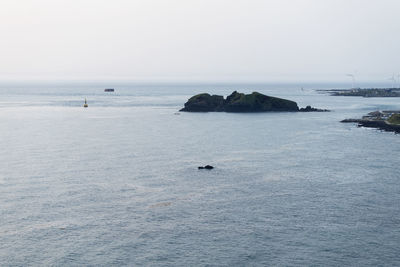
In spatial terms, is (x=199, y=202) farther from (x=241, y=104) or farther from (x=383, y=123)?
(x=241, y=104)

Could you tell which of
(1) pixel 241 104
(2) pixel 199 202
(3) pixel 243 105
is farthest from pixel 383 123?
(2) pixel 199 202

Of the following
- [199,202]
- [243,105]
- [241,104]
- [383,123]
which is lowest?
[199,202]

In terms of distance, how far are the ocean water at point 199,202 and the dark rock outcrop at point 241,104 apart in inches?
3079

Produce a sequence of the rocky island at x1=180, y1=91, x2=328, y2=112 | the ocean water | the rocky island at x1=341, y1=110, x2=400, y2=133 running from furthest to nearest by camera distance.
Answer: the rocky island at x1=180, y1=91, x2=328, y2=112 < the rocky island at x1=341, y1=110, x2=400, y2=133 < the ocean water

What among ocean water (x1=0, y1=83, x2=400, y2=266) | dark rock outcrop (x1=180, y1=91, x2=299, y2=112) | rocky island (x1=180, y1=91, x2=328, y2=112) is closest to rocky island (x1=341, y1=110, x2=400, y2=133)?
ocean water (x1=0, y1=83, x2=400, y2=266)

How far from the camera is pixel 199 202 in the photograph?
54375 millimetres

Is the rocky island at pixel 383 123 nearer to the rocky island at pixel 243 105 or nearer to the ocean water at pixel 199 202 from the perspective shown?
the ocean water at pixel 199 202

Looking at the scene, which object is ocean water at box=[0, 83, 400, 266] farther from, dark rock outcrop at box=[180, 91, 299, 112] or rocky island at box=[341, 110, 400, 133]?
dark rock outcrop at box=[180, 91, 299, 112]

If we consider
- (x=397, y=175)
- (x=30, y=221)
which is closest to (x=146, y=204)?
(x=30, y=221)

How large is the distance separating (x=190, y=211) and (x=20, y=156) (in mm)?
44380

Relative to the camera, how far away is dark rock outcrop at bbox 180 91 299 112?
18200 centimetres

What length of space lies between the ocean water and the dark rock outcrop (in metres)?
78.2

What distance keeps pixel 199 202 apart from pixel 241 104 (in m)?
129

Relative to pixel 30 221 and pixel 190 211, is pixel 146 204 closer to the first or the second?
pixel 190 211
